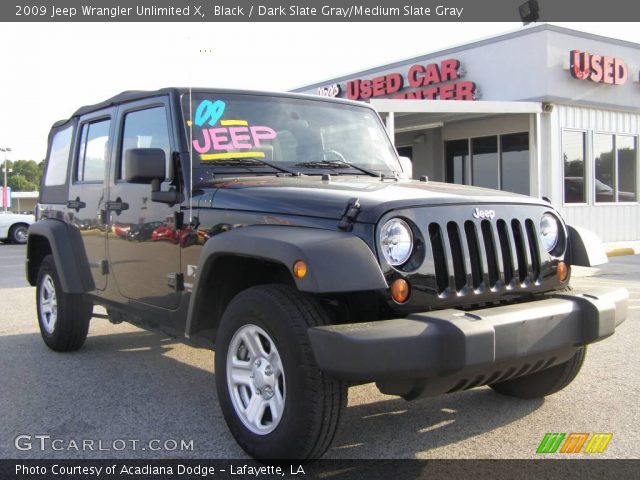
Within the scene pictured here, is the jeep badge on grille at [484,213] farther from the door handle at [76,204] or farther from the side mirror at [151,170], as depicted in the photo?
the door handle at [76,204]

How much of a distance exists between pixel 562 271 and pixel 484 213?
2.27 ft

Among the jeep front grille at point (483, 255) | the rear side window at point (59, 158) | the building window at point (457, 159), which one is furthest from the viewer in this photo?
the building window at point (457, 159)

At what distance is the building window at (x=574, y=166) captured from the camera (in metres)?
15.1

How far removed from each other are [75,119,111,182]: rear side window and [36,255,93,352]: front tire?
83 centimetres

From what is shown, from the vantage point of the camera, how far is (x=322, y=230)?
9.77ft

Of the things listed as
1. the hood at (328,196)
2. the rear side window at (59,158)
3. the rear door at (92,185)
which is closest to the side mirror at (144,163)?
the hood at (328,196)

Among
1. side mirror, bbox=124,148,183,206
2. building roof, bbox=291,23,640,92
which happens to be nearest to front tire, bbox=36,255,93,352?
side mirror, bbox=124,148,183,206

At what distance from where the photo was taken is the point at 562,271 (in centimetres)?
353

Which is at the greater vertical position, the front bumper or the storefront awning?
the storefront awning

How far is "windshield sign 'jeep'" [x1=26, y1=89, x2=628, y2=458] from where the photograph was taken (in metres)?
2.73

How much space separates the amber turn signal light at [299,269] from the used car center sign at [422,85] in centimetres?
1257

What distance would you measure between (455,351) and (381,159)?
221 centimetres

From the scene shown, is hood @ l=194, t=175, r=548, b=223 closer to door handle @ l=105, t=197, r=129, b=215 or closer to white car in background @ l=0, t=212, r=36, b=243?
door handle @ l=105, t=197, r=129, b=215

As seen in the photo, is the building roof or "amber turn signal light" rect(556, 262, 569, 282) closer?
"amber turn signal light" rect(556, 262, 569, 282)
